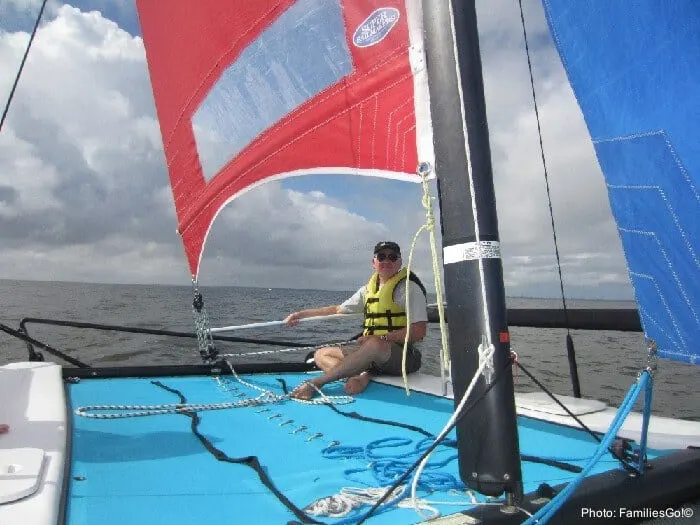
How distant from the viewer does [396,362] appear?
4.67 metres

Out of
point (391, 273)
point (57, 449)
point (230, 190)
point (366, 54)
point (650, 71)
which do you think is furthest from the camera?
point (391, 273)

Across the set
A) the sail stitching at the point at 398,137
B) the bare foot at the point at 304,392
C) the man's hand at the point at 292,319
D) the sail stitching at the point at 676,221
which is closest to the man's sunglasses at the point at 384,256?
the man's hand at the point at 292,319

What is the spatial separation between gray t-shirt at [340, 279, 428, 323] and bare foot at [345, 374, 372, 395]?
633mm

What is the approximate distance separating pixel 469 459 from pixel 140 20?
5077 mm

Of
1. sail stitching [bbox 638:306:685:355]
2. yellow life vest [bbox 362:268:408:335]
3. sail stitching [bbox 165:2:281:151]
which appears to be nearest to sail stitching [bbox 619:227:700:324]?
sail stitching [bbox 638:306:685:355]

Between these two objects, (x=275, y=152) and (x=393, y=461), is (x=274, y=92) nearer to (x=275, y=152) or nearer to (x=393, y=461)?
(x=275, y=152)

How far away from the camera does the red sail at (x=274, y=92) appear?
3283 mm

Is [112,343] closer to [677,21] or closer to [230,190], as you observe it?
[230,190]

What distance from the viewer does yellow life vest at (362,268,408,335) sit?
4.74m

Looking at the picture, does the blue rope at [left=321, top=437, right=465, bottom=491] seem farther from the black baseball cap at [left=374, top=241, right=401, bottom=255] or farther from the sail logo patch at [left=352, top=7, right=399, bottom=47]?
the sail logo patch at [left=352, top=7, right=399, bottom=47]

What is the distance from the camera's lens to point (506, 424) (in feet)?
5.30

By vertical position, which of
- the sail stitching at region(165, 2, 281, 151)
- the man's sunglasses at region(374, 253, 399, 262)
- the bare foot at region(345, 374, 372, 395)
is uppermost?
the sail stitching at region(165, 2, 281, 151)

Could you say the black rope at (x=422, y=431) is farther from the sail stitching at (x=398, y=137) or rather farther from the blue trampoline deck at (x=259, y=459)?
the sail stitching at (x=398, y=137)

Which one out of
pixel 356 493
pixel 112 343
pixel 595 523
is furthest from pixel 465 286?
pixel 112 343
